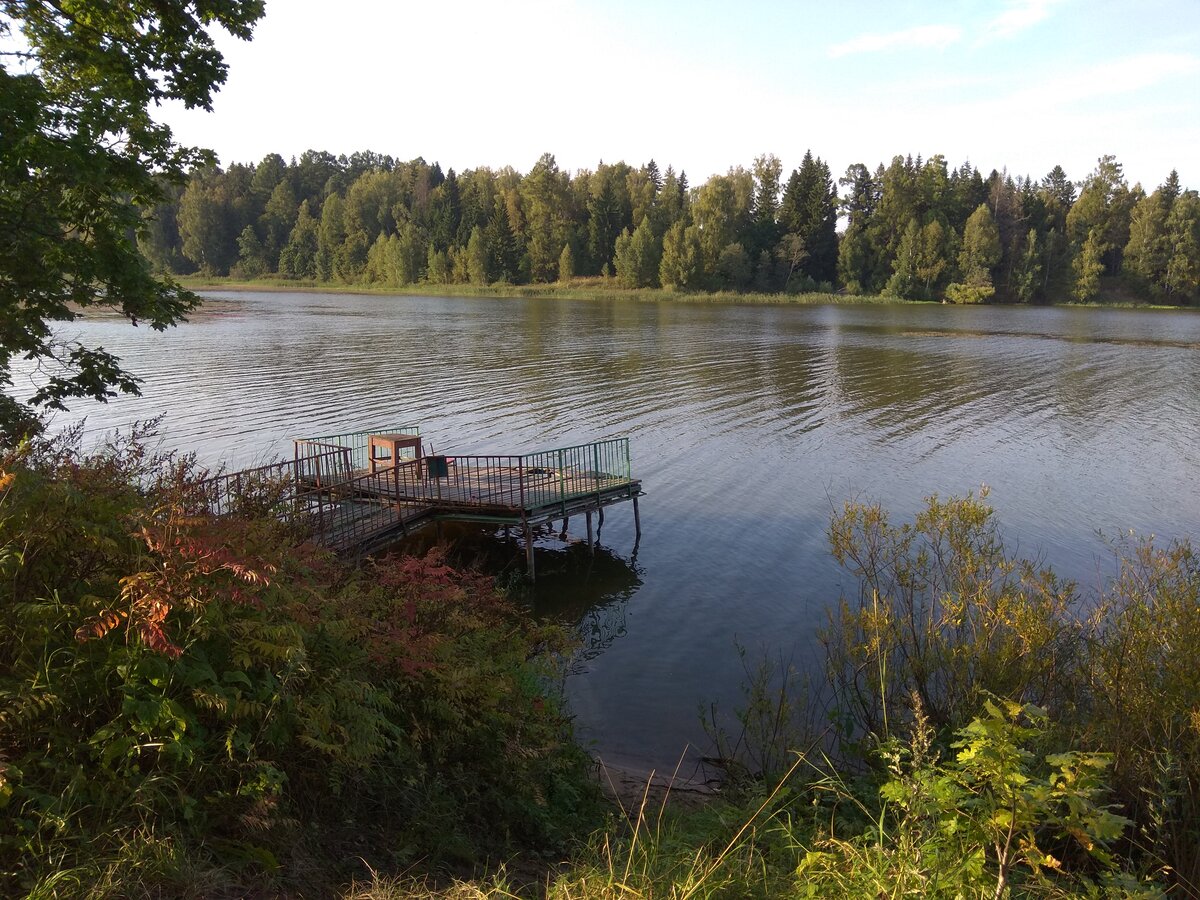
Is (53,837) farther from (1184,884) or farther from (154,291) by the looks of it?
(154,291)

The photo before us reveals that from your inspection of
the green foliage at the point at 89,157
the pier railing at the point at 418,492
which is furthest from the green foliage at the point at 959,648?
the green foliage at the point at 89,157

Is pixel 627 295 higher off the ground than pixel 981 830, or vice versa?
pixel 627 295

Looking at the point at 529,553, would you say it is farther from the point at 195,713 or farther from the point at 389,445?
the point at 195,713

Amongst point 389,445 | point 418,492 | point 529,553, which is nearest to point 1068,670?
point 529,553

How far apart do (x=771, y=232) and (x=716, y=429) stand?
9256 centimetres

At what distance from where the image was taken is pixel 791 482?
72.9 feet

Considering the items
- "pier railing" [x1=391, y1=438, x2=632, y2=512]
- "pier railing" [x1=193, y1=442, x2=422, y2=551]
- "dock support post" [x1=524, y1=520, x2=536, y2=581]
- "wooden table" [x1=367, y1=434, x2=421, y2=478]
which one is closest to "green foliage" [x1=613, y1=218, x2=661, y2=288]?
"pier railing" [x1=391, y1=438, x2=632, y2=512]

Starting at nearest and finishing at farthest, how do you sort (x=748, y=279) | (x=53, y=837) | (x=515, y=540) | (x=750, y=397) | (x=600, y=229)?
(x=53, y=837) < (x=515, y=540) < (x=750, y=397) < (x=748, y=279) < (x=600, y=229)

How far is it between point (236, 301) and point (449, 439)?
79631mm

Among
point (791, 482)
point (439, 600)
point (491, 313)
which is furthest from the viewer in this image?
point (491, 313)

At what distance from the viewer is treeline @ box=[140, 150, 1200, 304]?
337ft

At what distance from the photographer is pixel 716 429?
28328mm

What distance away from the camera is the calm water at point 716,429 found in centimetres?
1425

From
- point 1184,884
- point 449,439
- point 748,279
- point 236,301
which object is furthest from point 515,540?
point 748,279
